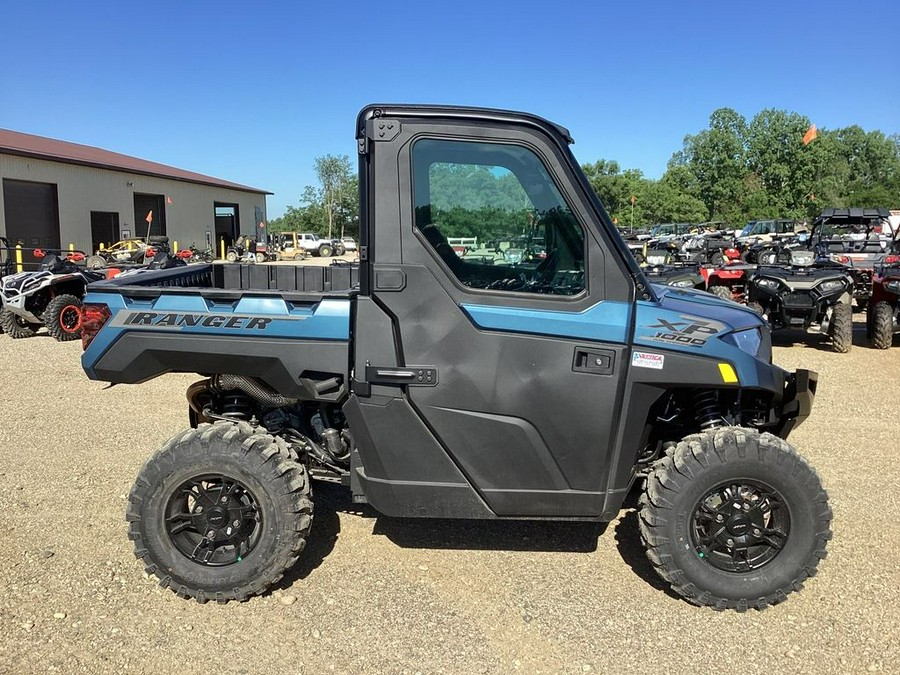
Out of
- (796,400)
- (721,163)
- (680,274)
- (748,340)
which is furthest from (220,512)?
(721,163)

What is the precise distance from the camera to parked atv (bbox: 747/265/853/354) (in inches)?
401

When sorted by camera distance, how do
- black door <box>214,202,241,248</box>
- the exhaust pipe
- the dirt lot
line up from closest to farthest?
the dirt lot, the exhaust pipe, black door <box>214,202,241,248</box>

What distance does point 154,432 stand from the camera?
6.19 metres

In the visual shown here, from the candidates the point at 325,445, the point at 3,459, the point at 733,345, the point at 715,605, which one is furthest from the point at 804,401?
the point at 3,459

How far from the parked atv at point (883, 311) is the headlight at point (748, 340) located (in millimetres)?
8282

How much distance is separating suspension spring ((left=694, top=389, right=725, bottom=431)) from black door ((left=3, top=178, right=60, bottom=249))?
32.7 metres

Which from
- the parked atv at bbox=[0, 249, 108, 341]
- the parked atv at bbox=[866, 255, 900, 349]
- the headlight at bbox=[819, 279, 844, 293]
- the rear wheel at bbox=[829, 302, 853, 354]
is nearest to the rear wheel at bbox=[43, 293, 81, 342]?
the parked atv at bbox=[0, 249, 108, 341]

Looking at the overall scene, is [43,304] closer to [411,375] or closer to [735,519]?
[411,375]

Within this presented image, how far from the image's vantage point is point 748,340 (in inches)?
134

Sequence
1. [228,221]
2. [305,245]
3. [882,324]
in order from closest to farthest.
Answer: [882,324], [305,245], [228,221]

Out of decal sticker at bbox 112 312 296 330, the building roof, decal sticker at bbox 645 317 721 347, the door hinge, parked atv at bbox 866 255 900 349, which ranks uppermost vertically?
the building roof

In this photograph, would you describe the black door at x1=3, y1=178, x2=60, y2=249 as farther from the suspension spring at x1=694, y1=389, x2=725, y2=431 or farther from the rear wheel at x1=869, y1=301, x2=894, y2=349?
the suspension spring at x1=694, y1=389, x2=725, y2=431

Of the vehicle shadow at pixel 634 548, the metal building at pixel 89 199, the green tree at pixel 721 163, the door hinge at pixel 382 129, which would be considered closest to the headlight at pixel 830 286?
the vehicle shadow at pixel 634 548

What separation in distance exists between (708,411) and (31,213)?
1360 inches
